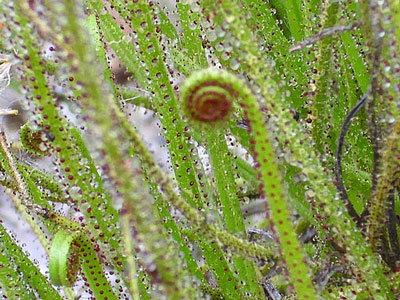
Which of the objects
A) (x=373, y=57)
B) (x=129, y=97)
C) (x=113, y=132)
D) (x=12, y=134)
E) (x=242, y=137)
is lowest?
(x=113, y=132)

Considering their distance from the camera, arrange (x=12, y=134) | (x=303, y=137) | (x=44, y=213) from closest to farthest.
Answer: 1. (x=303, y=137)
2. (x=44, y=213)
3. (x=12, y=134)

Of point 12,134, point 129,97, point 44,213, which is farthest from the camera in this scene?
point 12,134

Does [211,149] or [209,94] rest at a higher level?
[211,149]

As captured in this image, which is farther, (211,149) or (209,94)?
(211,149)

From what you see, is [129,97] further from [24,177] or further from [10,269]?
[10,269]

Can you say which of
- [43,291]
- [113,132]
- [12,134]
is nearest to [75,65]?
[113,132]
